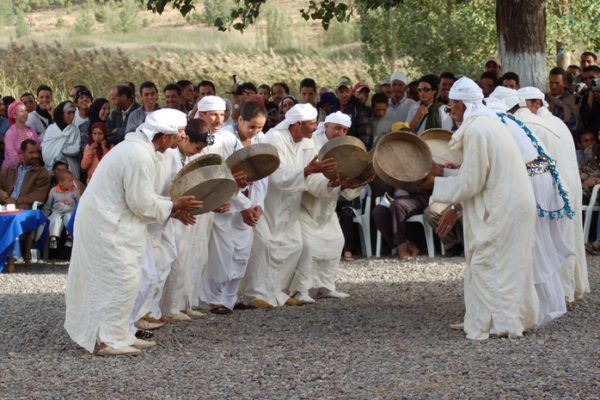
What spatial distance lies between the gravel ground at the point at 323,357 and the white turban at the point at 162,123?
1.52 m

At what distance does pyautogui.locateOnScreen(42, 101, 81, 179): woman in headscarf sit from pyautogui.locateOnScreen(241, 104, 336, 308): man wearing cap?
4666 mm

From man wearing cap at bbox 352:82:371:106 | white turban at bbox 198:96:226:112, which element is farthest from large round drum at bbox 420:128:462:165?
man wearing cap at bbox 352:82:371:106

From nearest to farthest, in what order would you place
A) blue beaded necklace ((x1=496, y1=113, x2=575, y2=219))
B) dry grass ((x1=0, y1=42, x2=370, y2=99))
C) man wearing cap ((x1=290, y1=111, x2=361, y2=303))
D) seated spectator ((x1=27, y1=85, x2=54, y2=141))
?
blue beaded necklace ((x1=496, y1=113, x2=575, y2=219))
man wearing cap ((x1=290, y1=111, x2=361, y2=303))
seated spectator ((x1=27, y1=85, x2=54, y2=141))
dry grass ((x1=0, y1=42, x2=370, y2=99))

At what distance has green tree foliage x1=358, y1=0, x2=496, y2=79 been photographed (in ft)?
76.9

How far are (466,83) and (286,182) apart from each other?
2.24 metres

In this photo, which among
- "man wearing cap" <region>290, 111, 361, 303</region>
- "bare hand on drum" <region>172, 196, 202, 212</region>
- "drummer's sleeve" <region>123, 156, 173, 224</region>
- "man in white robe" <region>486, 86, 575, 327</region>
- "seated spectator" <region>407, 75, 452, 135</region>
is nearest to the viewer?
"drummer's sleeve" <region>123, 156, 173, 224</region>

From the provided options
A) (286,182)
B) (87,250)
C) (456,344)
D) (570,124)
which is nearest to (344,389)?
(456,344)

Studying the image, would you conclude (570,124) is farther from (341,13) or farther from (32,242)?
(32,242)

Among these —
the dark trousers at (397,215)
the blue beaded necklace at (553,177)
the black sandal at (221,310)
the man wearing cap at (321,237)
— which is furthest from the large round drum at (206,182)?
the dark trousers at (397,215)

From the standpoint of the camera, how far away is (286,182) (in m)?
10.7

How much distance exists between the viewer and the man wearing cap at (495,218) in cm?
885

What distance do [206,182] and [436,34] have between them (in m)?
15.7

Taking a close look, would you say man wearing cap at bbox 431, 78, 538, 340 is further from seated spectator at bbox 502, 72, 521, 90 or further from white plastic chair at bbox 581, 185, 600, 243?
white plastic chair at bbox 581, 185, 600, 243

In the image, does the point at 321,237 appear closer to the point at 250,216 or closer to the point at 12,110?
the point at 250,216
